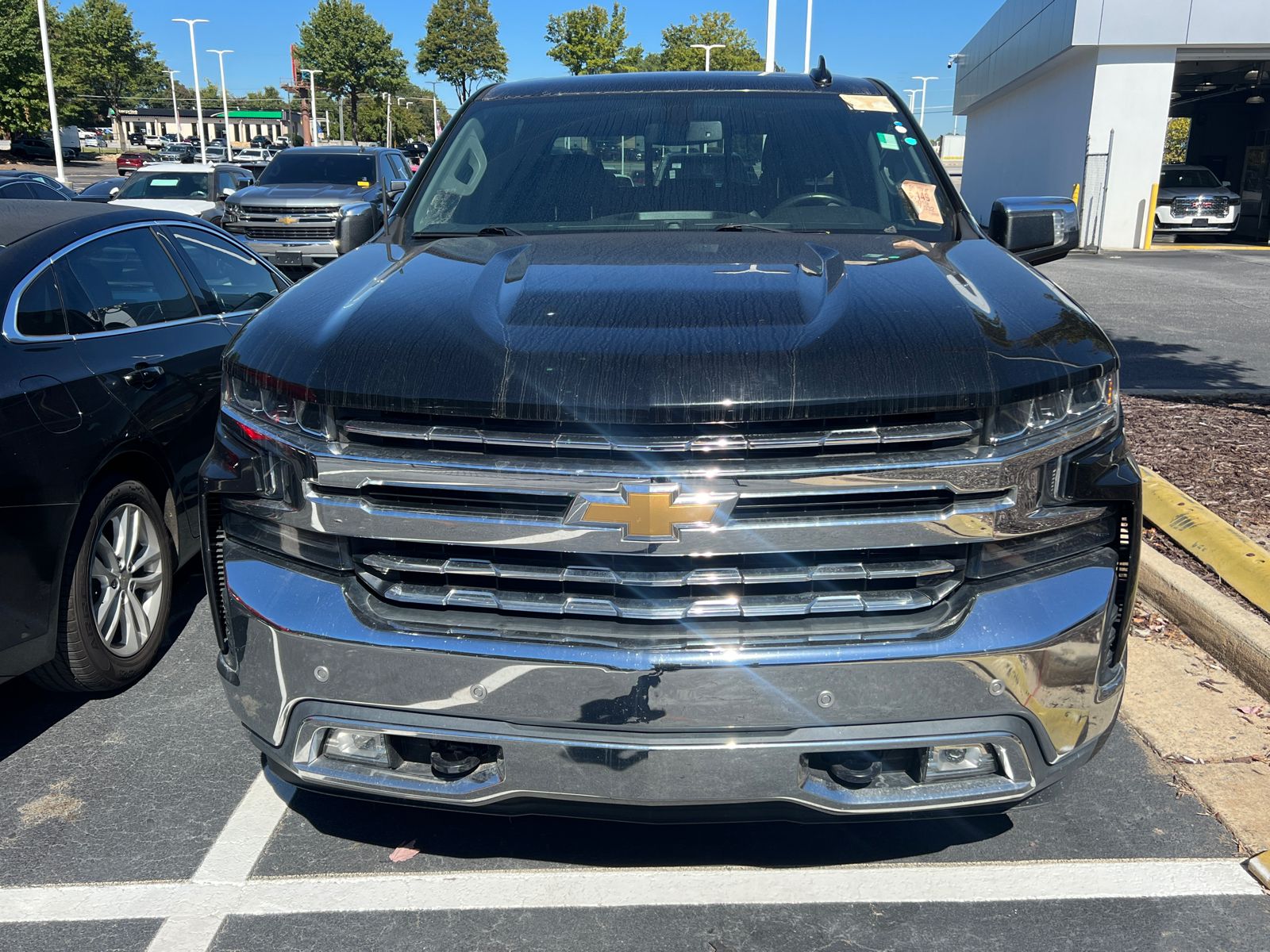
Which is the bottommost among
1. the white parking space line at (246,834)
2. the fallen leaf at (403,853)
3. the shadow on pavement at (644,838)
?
the white parking space line at (246,834)

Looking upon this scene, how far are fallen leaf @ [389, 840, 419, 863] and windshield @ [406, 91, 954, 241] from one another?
1890 mm

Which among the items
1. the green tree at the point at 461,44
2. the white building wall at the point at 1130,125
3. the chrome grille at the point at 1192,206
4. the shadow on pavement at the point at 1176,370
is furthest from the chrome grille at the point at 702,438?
the green tree at the point at 461,44

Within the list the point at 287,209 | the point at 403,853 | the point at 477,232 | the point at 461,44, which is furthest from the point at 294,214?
the point at 461,44

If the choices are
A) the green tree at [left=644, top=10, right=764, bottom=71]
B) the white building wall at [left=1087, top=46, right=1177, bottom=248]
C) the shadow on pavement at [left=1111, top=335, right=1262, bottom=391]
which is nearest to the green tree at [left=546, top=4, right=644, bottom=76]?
the green tree at [left=644, top=10, right=764, bottom=71]

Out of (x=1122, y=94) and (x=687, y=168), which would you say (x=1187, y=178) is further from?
(x=687, y=168)

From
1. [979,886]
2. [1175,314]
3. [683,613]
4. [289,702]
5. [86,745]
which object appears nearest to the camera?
[683,613]

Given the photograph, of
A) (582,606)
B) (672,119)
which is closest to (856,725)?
(582,606)

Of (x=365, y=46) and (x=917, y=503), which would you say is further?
(x=365, y=46)

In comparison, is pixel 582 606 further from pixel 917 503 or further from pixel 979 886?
pixel 979 886

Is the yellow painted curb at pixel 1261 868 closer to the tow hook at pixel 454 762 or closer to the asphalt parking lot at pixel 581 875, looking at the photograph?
the asphalt parking lot at pixel 581 875

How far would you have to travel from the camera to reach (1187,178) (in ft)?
94.0

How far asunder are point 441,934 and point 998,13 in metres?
40.7

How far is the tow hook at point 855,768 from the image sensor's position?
2438 mm

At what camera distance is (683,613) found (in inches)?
93.0
